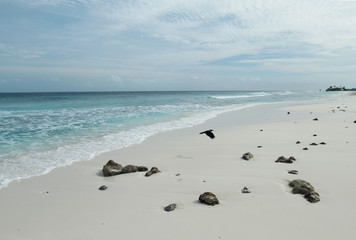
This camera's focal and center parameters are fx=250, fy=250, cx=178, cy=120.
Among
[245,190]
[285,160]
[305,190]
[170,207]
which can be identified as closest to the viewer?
[170,207]

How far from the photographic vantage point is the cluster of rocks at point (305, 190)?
360 centimetres

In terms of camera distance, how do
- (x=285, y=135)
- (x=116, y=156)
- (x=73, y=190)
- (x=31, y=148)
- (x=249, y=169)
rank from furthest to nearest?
(x=285, y=135) → (x=31, y=148) → (x=116, y=156) → (x=249, y=169) → (x=73, y=190)

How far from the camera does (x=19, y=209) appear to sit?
3.80 metres

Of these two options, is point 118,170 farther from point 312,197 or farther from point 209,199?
point 312,197

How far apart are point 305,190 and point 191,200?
1.75 meters

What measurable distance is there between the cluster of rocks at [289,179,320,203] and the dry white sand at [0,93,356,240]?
4.5 inches

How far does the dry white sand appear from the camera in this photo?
3.03 metres

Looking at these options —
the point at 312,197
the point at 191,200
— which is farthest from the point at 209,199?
the point at 312,197

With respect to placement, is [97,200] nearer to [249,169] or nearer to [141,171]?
[141,171]

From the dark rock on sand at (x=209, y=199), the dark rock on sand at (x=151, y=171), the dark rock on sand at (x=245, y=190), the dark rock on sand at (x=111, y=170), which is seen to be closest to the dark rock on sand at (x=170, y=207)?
the dark rock on sand at (x=209, y=199)

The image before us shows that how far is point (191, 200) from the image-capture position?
12.6 feet

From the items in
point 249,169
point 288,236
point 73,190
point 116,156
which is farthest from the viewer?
point 116,156

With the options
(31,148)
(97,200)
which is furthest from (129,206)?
(31,148)

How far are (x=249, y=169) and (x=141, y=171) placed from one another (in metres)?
2.29
